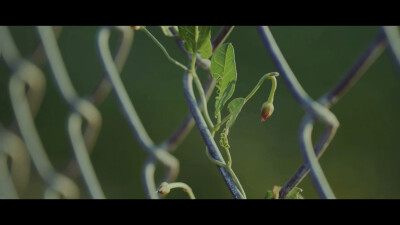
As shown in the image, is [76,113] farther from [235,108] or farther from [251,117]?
[251,117]

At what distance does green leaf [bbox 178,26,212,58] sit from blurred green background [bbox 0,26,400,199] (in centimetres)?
156

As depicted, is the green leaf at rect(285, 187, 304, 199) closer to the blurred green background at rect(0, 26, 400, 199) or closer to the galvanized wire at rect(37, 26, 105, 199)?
the galvanized wire at rect(37, 26, 105, 199)

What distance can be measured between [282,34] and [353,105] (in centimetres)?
41

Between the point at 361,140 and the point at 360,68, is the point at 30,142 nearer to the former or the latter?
the point at 360,68

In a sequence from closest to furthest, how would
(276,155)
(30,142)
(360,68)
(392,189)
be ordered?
(360,68)
(30,142)
(392,189)
(276,155)

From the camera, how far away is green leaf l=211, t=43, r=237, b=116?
21.9 inches

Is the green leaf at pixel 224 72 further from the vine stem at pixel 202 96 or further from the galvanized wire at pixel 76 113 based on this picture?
the galvanized wire at pixel 76 113

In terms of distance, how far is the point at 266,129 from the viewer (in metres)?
2.50

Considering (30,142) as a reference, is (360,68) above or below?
below

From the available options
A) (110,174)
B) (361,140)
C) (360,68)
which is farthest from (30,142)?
(361,140)

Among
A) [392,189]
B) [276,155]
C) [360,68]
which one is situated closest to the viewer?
[360,68]

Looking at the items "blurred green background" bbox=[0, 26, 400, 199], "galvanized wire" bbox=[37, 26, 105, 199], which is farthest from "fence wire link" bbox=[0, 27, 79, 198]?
"blurred green background" bbox=[0, 26, 400, 199]

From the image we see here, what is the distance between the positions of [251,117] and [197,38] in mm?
1844

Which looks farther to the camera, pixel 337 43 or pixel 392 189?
pixel 337 43
